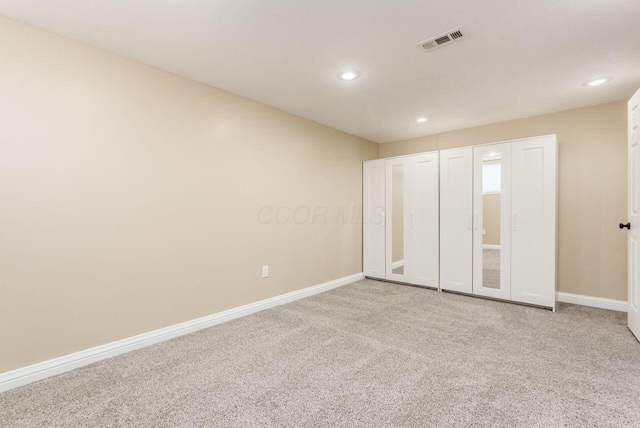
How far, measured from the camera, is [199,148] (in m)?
2.82

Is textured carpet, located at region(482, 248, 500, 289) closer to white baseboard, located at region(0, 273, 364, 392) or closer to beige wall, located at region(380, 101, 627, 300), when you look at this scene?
beige wall, located at region(380, 101, 627, 300)

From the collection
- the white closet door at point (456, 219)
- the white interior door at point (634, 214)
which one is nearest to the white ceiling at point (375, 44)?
the white interior door at point (634, 214)

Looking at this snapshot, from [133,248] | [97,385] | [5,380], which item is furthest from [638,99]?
[5,380]

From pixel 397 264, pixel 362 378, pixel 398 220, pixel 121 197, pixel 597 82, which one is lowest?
pixel 362 378

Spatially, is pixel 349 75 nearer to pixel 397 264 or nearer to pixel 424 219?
pixel 424 219

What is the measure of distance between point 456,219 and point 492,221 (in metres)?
0.42

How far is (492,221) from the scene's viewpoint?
3.69 m

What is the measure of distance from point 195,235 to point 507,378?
266cm

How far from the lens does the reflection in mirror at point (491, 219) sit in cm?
365

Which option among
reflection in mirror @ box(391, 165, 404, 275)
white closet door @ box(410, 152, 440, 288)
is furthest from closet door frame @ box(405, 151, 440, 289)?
reflection in mirror @ box(391, 165, 404, 275)

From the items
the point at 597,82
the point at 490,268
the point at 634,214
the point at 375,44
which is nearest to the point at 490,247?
the point at 490,268

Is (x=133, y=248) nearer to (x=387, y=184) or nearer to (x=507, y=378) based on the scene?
(x=507, y=378)

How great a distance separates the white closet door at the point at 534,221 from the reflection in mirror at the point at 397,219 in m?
1.39

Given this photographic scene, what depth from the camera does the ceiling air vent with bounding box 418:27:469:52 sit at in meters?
2.00
